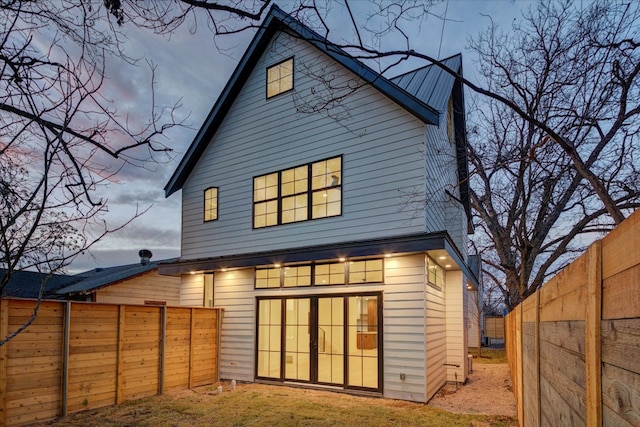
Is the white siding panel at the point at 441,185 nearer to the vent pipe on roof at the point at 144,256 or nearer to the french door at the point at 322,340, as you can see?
the french door at the point at 322,340

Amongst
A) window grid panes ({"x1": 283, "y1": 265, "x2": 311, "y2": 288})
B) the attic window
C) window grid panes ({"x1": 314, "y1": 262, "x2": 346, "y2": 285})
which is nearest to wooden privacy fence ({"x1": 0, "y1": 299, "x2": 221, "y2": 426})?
window grid panes ({"x1": 283, "y1": 265, "x2": 311, "y2": 288})

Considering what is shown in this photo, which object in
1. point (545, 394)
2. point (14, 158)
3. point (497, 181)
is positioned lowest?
point (545, 394)

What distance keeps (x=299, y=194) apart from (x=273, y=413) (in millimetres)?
4885

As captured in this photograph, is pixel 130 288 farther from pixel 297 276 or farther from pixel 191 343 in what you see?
pixel 297 276

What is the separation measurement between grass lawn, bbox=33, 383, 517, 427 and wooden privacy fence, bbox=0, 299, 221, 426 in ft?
1.16

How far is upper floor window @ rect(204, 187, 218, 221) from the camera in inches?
483

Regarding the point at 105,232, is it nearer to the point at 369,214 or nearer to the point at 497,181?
the point at 369,214

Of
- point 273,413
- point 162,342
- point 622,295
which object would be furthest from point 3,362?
point 622,295

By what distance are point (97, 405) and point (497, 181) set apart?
1356cm

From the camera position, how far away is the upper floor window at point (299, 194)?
10045mm

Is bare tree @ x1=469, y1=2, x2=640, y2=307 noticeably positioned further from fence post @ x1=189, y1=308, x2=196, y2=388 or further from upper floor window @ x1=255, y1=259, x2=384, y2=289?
fence post @ x1=189, y1=308, x2=196, y2=388

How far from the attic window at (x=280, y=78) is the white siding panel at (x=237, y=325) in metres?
4.72

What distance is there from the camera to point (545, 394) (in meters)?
2.85

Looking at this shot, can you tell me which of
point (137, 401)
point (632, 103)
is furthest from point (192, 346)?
point (632, 103)
